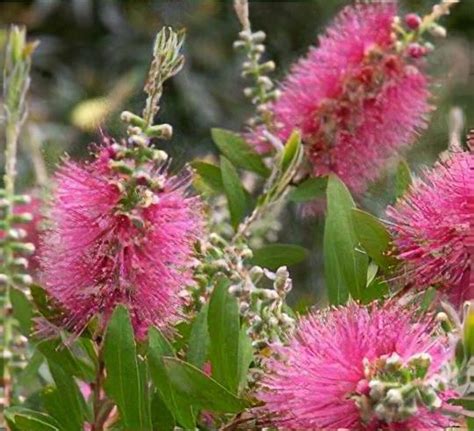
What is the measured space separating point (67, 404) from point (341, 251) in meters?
0.19

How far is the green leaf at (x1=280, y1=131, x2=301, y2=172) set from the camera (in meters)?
0.74

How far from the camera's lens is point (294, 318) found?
0.65 metres

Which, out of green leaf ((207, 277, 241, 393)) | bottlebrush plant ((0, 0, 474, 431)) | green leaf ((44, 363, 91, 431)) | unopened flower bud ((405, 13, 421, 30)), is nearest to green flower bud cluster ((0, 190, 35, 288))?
bottlebrush plant ((0, 0, 474, 431))

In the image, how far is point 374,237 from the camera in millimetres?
662

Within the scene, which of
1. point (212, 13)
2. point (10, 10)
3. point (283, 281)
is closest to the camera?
point (283, 281)

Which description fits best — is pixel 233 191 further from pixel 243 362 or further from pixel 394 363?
pixel 394 363

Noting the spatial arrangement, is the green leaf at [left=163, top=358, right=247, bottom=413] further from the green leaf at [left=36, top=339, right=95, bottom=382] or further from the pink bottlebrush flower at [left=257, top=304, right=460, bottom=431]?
Answer: the green leaf at [left=36, top=339, right=95, bottom=382]

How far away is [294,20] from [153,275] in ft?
6.66

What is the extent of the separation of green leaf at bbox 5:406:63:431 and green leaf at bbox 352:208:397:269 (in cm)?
20

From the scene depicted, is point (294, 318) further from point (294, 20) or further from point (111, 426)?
point (294, 20)

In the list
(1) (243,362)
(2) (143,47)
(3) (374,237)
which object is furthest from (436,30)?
(2) (143,47)

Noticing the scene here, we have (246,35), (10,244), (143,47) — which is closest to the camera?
(10,244)

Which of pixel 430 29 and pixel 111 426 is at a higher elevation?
pixel 430 29

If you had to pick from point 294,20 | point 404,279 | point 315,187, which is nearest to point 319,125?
point 315,187
